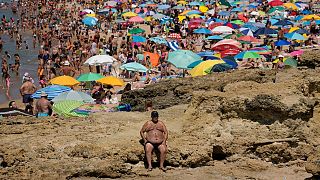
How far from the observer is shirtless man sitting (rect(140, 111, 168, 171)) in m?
8.44

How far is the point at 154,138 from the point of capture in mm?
8523

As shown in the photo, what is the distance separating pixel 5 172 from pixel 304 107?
202 inches

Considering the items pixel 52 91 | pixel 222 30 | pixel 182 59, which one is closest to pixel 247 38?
pixel 222 30

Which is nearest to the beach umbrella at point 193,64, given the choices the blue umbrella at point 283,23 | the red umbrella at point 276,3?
the blue umbrella at point 283,23

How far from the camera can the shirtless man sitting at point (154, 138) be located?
332 inches

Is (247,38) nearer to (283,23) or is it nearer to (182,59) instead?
(283,23)

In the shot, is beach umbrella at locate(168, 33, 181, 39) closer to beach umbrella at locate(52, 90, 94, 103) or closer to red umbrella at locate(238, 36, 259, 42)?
red umbrella at locate(238, 36, 259, 42)

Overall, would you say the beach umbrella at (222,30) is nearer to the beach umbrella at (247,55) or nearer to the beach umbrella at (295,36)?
the beach umbrella at (295,36)

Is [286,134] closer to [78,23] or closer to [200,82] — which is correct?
[200,82]

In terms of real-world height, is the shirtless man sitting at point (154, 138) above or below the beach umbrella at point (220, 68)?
above

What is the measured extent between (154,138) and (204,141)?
92 centimetres

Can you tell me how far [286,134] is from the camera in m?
8.88

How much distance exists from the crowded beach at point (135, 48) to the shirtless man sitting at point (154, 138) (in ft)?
9.08

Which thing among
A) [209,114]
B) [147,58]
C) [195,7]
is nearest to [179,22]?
[195,7]
